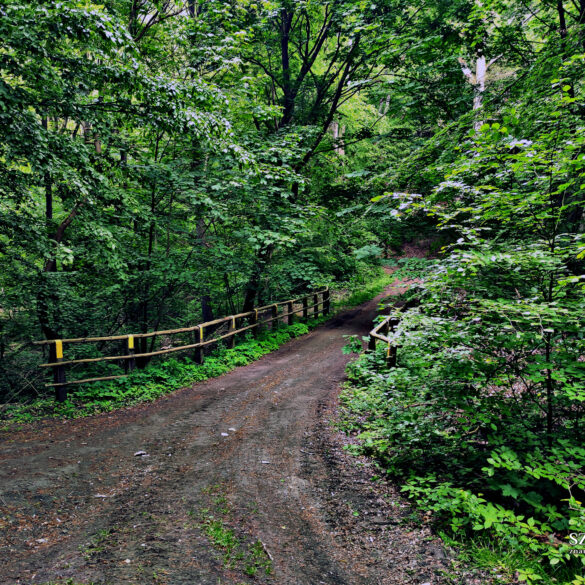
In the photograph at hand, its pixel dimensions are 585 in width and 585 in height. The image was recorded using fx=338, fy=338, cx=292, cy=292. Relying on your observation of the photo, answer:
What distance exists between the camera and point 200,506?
12.4ft

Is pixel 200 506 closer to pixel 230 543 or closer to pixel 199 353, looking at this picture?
pixel 230 543

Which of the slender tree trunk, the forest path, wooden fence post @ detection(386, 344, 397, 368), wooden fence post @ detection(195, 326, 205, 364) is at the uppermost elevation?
the slender tree trunk

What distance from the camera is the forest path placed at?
115 inches

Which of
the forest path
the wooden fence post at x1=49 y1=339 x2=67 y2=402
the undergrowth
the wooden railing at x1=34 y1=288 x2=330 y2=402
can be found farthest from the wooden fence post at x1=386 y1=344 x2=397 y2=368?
the wooden fence post at x1=49 y1=339 x2=67 y2=402

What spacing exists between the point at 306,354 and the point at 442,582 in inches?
339

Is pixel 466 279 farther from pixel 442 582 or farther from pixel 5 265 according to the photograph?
pixel 5 265

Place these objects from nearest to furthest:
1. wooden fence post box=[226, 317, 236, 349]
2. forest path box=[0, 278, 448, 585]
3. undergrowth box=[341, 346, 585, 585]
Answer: undergrowth box=[341, 346, 585, 585], forest path box=[0, 278, 448, 585], wooden fence post box=[226, 317, 236, 349]

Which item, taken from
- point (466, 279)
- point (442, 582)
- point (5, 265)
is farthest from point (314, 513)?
point (5, 265)

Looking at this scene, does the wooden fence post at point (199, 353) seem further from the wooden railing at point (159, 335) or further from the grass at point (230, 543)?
the grass at point (230, 543)

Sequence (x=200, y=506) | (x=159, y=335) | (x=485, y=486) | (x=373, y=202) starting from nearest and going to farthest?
(x=485, y=486), (x=200, y=506), (x=373, y=202), (x=159, y=335)

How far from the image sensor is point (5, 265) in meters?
7.16

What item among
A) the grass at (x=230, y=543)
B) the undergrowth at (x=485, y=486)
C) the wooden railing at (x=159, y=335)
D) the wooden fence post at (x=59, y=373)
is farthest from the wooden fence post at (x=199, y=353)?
the grass at (x=230, y=543)

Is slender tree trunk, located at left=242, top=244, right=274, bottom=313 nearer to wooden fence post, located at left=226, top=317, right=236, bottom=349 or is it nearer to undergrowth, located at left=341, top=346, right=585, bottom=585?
wooden fence post, located at left=226, top=317, right=236, bottom=349

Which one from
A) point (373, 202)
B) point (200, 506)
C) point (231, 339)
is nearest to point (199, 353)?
point (231, 339)
